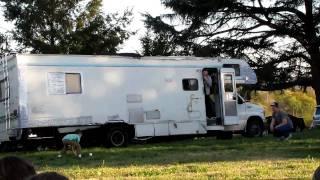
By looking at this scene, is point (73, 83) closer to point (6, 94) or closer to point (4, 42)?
point (6, 94)

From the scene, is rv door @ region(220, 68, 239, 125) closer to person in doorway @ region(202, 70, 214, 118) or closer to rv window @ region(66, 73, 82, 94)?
person in doorway @ region(202, 70, 214, 118)

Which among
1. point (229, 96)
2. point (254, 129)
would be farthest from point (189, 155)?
point (254, 129)

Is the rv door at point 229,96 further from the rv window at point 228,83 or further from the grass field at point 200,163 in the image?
the grass field at point 200,163

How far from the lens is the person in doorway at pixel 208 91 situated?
21500 millimetres

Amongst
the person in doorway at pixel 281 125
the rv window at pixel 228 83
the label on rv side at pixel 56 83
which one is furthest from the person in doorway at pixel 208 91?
the label on rv side at pixel 56 83

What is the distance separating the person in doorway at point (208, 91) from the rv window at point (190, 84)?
0.36 meters

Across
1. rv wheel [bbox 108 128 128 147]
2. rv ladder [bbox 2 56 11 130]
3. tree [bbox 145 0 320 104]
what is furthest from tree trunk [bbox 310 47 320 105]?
rv ladder [bbox 2 56 11 130]

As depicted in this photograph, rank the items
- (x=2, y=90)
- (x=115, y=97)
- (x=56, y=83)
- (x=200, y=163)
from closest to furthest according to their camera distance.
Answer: (x=200, y=163) → (x=56, y=83) → (x=2, y=90) → (x=115, y=97)

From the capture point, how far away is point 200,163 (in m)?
12.2

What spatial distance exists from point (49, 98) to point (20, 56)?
1491mm

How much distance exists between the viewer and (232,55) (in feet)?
113

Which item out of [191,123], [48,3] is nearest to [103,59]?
[191,123]

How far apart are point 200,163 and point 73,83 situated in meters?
7.62

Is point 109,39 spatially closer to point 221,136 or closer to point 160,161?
point 221,136
